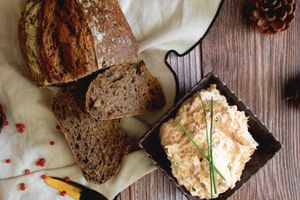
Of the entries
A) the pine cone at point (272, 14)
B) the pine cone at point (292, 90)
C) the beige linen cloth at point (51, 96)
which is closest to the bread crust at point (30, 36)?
the beige linen cloth at point (51, 96)

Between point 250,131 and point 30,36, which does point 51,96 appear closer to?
point 30,36

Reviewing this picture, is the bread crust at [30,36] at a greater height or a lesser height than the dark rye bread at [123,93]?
greater

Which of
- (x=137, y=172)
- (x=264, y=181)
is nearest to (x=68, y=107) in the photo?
(x=137, y=172)

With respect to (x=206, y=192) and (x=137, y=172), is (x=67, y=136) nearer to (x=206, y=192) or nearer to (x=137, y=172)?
(x=137, y=172)

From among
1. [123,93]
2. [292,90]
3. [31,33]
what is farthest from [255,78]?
[31,33]

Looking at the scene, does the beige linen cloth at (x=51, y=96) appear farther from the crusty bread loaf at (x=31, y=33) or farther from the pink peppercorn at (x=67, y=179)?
the crusty bread loaf at (x=31, y=33)
